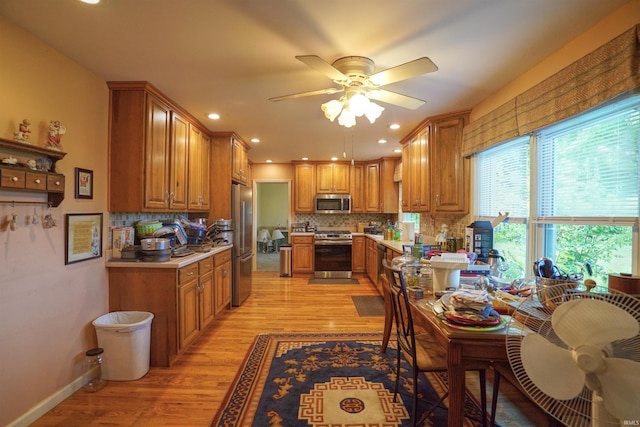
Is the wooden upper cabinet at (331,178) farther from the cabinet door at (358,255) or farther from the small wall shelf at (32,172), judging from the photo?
the small wall shelf at (32,172)

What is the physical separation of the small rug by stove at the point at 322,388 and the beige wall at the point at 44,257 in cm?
118

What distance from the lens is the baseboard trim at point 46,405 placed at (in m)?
1.69

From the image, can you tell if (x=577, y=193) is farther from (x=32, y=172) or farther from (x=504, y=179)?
(x=32, y=172)

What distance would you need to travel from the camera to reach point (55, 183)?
6.08 feet

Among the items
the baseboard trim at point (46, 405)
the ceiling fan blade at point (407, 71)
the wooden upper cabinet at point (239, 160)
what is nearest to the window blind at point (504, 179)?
the ceiling fan blade at point (407, 71)

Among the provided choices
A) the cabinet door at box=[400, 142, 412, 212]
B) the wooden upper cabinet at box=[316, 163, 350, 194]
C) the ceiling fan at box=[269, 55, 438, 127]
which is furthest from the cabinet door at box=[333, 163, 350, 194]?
the ceiling fan at box=[269, 55, 438, 127]

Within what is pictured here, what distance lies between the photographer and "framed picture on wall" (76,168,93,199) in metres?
2.12

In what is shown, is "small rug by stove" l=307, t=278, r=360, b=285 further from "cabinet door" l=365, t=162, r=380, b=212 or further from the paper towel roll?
"cabinet door" l=365, t=162, r=380, b=212

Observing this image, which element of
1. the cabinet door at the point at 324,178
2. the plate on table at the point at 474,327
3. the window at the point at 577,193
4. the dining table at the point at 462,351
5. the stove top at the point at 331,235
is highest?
the cabinet door at the point at 324,178

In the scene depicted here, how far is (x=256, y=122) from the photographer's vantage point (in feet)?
11.3

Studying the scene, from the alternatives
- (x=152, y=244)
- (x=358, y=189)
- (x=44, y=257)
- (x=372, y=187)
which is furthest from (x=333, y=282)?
(x=44, y=257)

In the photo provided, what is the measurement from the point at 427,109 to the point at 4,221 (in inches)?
135

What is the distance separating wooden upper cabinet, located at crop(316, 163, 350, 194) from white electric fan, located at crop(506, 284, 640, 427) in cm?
512

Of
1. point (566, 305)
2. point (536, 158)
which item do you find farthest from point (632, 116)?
point (566, 305)
